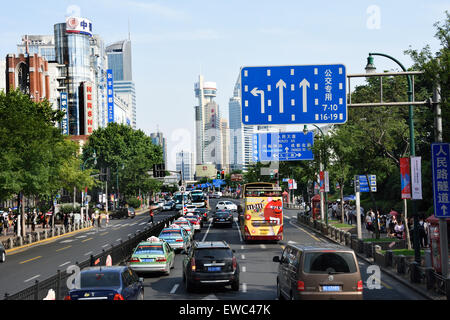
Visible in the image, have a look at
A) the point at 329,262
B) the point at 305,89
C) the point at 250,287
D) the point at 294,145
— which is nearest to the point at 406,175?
the point at 305,89

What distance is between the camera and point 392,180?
6462 centimetres

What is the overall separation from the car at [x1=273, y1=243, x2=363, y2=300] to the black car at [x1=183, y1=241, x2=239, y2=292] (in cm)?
477

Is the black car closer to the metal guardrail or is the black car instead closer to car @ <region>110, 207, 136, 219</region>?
the metal guardrail

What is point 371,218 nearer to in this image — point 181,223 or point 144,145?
point 181,223

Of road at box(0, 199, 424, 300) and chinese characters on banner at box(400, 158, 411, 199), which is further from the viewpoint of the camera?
chinese characters on banner at box(400, 158, 411, 199)

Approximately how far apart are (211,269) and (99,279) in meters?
6.42

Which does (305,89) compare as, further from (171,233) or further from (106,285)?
(171,233)

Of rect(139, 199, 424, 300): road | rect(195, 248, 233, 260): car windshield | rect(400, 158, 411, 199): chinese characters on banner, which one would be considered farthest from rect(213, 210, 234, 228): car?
rect(195, 248, 233, 260): car windshield

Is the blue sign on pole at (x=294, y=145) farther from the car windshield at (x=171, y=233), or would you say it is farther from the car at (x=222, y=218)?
the car windshield at (x=171, y=233)

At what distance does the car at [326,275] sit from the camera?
1530 centimetres

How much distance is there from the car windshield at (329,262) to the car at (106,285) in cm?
455

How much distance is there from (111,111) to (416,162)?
6124 inches

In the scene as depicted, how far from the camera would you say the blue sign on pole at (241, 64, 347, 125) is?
21.3 meters
